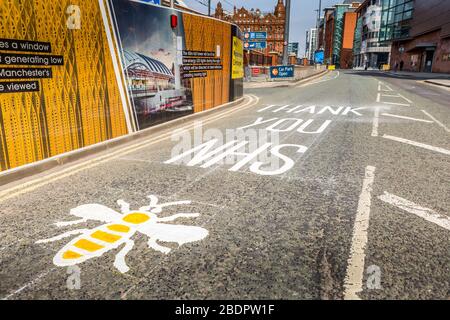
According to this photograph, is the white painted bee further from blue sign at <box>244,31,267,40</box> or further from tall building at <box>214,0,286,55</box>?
tall building at <box>214,0,286,55</box>

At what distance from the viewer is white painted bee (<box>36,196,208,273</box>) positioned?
9.29ft

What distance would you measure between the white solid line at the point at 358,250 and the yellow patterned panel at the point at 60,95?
4599 mm

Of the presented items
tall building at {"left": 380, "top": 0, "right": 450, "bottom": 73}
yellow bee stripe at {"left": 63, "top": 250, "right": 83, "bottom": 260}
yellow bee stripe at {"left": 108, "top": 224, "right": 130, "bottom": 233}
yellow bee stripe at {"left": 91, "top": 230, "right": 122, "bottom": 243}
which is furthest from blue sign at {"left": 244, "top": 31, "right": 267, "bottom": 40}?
yellow bee stripe at {"left": 63, "top": 250, "right": 83, "bottom": 260}

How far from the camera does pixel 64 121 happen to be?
5.59 meters

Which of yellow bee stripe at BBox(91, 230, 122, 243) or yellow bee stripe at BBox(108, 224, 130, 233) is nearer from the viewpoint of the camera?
yellow bee stripe at BBox(91, 230, 122, 243)

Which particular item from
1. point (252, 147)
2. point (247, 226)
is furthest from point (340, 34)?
point (247, 226)

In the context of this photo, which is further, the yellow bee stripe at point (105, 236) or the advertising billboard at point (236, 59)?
the advertising billboard at point (236, 59)

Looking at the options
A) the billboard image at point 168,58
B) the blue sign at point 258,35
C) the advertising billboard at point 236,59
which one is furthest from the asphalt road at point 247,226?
the blue sign at point 258,35

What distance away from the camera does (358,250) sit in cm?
287

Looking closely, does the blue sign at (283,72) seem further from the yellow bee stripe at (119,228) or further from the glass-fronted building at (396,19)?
the glass-fronted building at (396,19)

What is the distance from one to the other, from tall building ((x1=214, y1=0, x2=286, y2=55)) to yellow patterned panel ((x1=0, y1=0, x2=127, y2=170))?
12136 centimetres

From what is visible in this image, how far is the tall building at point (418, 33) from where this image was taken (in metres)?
51.7
